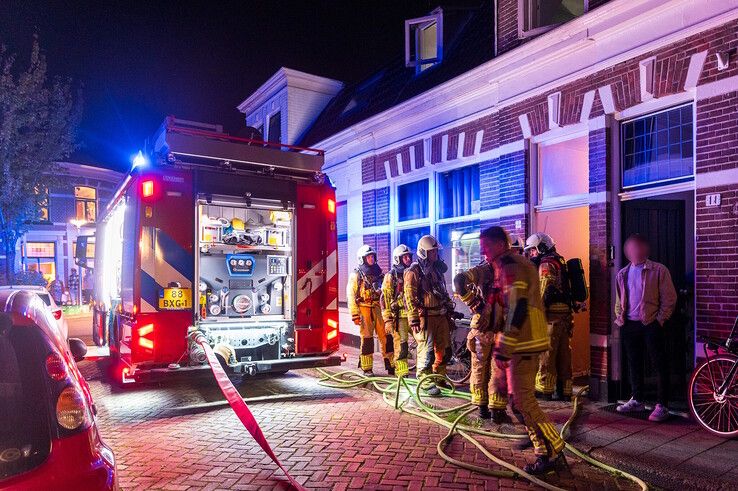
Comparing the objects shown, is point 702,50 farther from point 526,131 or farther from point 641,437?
point 641,437

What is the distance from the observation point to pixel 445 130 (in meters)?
9.91

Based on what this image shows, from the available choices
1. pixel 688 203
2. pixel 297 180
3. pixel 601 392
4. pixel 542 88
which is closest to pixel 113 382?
pixel 297 180

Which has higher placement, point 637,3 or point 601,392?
point 637,3

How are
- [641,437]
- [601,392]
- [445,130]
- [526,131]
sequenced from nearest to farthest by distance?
[641,437] < [601,392] < [526,131] < [445,130]

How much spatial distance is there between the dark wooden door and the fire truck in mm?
3928

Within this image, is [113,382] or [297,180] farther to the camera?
[113,382]

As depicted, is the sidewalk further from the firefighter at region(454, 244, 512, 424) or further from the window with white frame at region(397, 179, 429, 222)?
the window with white frame at region(397, 179, 429, 222)

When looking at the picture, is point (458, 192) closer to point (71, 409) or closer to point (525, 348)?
point (525, 348)

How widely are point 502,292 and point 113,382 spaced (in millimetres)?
6365

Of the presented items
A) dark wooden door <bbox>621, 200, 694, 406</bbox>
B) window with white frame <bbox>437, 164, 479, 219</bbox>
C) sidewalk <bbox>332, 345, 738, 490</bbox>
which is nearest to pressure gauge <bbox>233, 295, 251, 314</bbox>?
sidewalk <bbox>332, 345, 738, 490</bbox>

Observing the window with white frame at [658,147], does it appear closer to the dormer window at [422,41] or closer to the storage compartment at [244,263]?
the storage compartment at [244,263]

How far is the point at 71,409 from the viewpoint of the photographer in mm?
2531

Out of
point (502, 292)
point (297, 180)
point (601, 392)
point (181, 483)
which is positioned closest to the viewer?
point (181, 483)

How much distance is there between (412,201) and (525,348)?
6.78m
